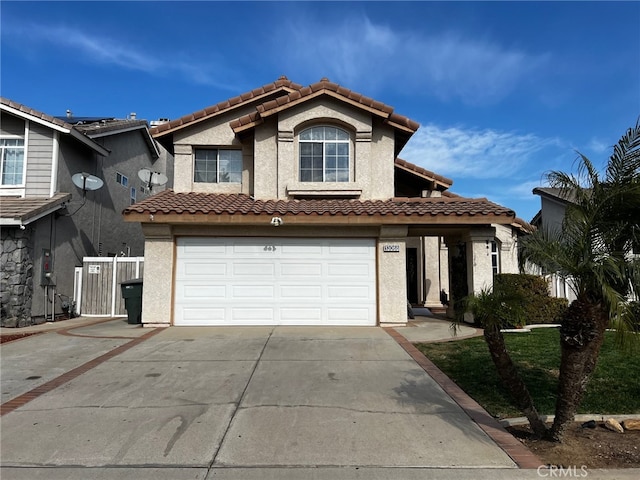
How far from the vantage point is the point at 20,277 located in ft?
39.3

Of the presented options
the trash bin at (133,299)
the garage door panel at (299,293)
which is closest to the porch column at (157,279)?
the trash bin at (133,299)

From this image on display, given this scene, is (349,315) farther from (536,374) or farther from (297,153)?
(536,374)


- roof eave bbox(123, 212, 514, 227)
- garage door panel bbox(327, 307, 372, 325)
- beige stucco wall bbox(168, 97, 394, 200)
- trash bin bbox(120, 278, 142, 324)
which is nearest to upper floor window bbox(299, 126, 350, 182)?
beige stucco wall bbox(168, 97, 394, 200)

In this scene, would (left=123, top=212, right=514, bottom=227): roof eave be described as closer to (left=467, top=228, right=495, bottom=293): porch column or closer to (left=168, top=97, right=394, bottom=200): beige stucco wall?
(left=467, top=228, right=495, bottom=293): porch column

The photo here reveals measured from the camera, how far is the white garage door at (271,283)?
11.2 meters

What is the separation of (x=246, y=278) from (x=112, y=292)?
568cm

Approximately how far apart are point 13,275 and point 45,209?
1983mm

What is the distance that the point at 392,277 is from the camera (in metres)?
11.2

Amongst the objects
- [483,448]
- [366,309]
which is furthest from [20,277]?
[483,448]

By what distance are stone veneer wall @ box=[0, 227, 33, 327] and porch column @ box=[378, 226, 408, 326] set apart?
31.9 ft

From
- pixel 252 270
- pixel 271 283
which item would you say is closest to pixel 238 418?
pixel 271 283

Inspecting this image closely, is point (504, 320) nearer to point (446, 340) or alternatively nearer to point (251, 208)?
point (446, 340)

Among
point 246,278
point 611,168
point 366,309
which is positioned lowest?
point 366,309

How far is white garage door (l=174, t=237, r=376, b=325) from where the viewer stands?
440 inches
